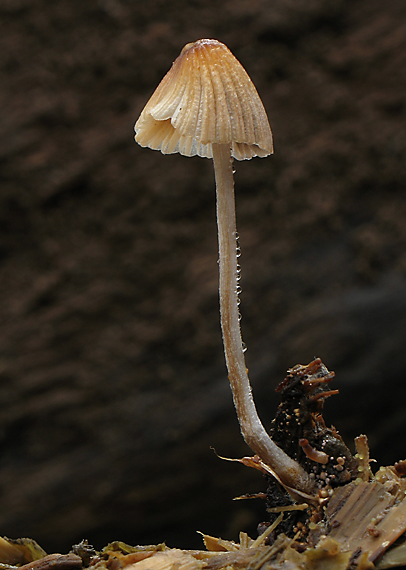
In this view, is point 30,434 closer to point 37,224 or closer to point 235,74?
point 37,224

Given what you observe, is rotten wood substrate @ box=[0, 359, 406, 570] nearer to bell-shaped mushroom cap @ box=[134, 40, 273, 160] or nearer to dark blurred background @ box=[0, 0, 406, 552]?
bell-shaped mushroom cap @ box=[134, 40, 273, 160]

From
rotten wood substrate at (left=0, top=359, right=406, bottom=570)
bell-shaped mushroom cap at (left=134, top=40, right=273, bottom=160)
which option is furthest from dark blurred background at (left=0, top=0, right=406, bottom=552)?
bell-shaped mushroom cap at (left=134, top=40, right=273, bottom=160)

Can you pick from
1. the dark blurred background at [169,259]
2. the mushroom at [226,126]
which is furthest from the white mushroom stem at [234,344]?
the dark blurred background at [169,259]

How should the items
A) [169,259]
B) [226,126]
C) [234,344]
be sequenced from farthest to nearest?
[169,259], [234,344], [226,126]

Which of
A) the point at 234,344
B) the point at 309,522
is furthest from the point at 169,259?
the point at 309,522

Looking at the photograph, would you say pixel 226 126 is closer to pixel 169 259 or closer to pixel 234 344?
pixel 234 344

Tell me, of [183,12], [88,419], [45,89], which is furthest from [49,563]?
[183,12]
